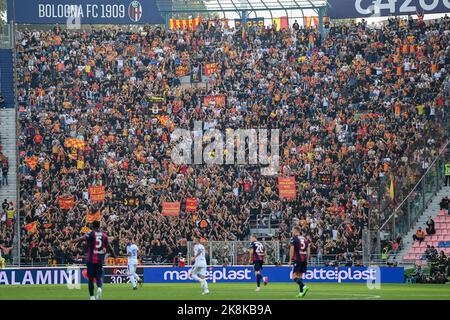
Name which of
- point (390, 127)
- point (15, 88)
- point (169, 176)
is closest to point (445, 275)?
point (390, 127)

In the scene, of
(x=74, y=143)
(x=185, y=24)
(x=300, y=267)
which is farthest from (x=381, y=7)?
(x=300, y=267)

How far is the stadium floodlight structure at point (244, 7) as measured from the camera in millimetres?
68438

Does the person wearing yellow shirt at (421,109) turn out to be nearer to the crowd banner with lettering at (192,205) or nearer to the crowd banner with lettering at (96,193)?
the crowd banner with lettering at (192,205)

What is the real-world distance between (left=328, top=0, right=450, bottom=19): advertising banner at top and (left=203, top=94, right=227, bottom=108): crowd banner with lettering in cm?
1171

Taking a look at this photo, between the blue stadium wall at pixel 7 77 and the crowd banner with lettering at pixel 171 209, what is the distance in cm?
1317

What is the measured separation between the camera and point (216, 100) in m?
61.4

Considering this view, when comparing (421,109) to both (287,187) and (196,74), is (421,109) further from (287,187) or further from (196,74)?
(196,74)

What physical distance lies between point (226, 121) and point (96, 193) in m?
9.12

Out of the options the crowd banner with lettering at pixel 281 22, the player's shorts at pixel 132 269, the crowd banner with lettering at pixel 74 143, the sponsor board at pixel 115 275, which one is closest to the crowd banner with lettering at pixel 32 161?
the crowd banner with lettering at pixel 74 143

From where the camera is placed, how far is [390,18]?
65.4 metres

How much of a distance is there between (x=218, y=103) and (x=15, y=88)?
40.7 feet
